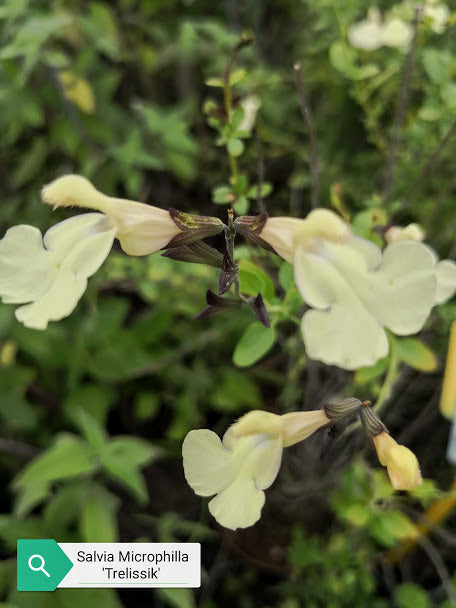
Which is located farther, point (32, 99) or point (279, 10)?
point (279, 10)

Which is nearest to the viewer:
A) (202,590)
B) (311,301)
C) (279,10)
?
(311,301)

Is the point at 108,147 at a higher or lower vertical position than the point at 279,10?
lower

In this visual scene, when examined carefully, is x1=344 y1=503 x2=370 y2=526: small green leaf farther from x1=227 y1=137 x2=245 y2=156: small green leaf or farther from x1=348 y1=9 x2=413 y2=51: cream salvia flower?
x1=348 y1=9 x2=413 y2=51: cream salvia flower

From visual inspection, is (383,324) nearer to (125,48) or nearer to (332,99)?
(332,99)

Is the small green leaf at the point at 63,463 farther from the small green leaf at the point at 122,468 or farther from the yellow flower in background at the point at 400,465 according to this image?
the yellow flower in background at the point at 400,465

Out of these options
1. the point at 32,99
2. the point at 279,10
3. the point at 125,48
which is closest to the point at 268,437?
the point at 32,99

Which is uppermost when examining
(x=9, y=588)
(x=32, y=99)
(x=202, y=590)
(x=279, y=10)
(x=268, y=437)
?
(x=279, y=10)

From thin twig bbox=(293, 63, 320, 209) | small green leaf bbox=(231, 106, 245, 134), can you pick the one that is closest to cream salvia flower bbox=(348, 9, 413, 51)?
thin twig bbox=(293, 63, 320, 209)
